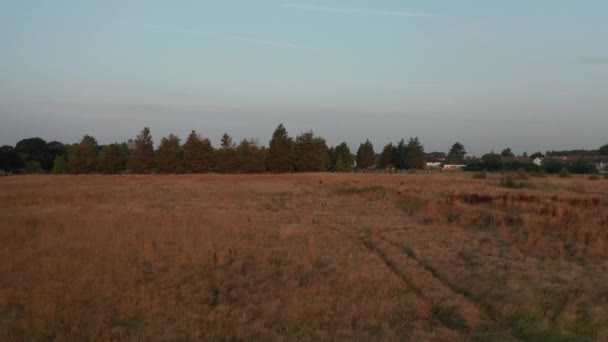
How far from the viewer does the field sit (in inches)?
306

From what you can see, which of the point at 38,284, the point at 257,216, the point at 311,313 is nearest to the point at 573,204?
the point at 257,216

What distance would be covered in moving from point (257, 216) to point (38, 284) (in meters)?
13.0

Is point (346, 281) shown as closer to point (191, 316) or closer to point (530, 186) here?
point (191, 316)

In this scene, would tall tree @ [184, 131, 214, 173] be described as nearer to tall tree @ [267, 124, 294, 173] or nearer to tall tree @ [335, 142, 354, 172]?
tall tree @ [267, 124, 294, 173]

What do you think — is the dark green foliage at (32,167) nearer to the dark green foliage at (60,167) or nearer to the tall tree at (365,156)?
the dark green foliage at (60,167)

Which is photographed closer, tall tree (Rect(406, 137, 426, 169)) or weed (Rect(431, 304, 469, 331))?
weed (Rect(431, 304, 469, 331))

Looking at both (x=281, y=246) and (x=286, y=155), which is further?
(x=286, y=155)

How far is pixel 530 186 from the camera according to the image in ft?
155

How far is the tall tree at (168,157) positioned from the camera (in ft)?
270

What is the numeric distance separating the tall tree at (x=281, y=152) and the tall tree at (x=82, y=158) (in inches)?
1051

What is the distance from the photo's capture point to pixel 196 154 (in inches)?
3236

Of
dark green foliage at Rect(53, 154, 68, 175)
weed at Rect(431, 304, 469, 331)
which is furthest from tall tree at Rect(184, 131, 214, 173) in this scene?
weed at Rect(431, 304, 469, 331)

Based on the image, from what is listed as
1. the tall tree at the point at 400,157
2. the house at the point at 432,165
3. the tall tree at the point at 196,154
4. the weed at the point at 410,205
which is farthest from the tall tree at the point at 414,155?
the weed at the point at 410,205

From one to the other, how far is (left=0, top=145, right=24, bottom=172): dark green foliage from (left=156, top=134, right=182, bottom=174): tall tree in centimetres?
2730
